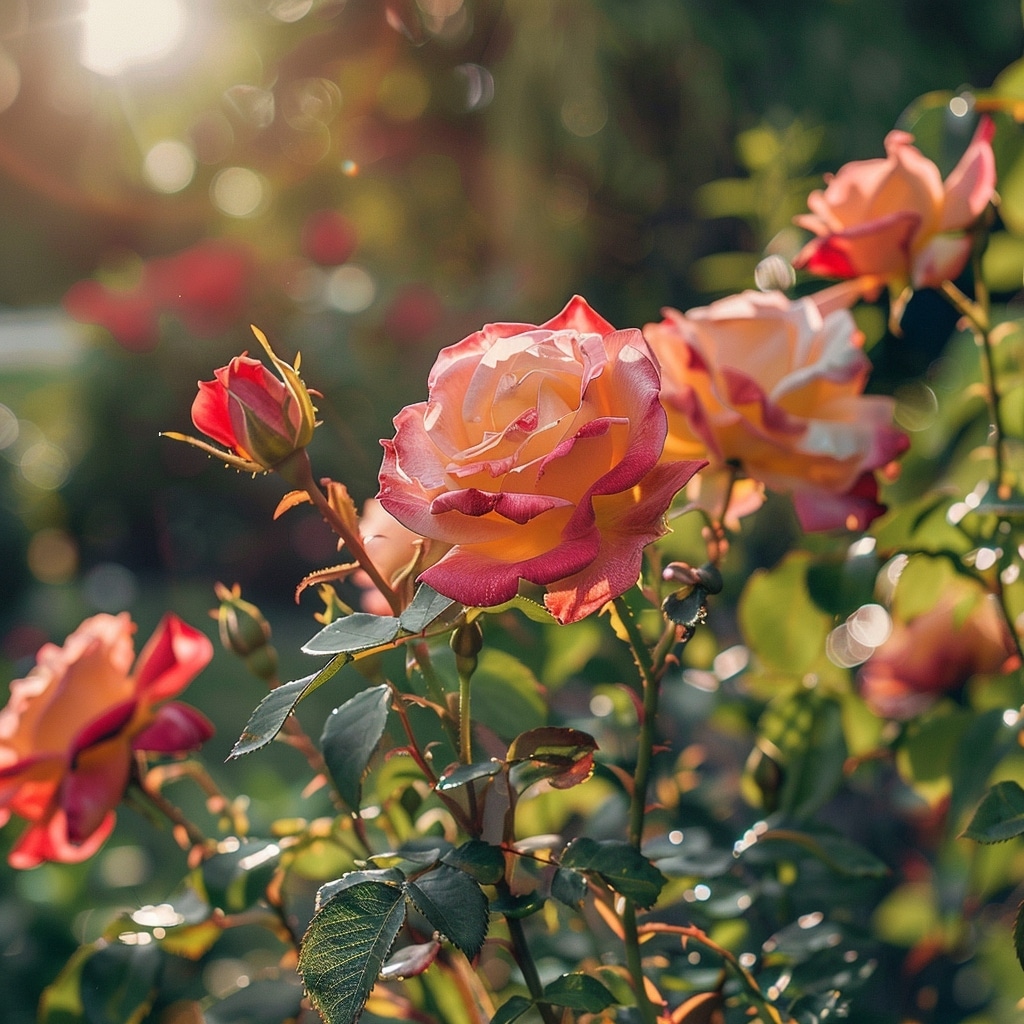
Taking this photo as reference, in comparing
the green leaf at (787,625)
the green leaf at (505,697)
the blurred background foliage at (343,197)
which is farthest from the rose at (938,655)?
the blurred background foliage at (343,197)

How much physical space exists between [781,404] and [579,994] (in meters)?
0.19

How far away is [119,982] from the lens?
0.34 meters

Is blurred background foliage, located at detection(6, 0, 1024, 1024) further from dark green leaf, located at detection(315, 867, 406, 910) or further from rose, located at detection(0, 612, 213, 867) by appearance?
dark green leaf, located at detection(315, 867, 406, 910)

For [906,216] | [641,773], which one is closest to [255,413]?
[641,773]

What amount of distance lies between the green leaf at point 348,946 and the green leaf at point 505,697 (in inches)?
3.7

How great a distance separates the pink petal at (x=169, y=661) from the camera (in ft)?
1.20

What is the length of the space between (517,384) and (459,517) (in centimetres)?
3

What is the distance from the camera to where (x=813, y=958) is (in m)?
0.34

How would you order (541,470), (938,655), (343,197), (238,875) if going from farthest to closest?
(343,197)
(938,655)
(238,875)
(541,470)

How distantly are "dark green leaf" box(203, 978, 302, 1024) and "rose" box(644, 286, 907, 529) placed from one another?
0.73ft

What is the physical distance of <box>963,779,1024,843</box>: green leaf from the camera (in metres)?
0.24

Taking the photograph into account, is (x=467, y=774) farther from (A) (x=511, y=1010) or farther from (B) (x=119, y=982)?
(B) (x=119, y=982)

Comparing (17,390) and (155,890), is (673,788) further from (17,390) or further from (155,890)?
(17,390)

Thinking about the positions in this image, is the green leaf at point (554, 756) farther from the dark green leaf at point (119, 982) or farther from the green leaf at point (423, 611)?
the dark green leaf at point (119, 982)
